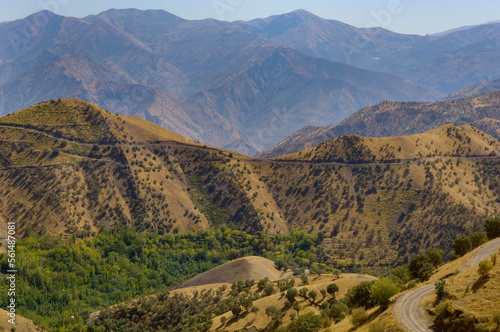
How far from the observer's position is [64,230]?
174m

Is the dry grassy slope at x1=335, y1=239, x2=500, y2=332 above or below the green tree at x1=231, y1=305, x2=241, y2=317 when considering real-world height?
above

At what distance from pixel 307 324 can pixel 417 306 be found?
21844 millimetres

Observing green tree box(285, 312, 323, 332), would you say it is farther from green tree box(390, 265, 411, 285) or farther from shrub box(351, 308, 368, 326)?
green tree box(390, 265, 411, 285)

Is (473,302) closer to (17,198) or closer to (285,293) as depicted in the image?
(285,293)

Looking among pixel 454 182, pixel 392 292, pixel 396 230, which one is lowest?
pixel 396 230

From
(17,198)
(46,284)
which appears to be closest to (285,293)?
(46,284)

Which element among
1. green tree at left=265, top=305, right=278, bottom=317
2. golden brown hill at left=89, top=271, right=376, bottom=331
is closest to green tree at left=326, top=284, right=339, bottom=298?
golden brown hill at left=89, top=271, right=376, bottom=331

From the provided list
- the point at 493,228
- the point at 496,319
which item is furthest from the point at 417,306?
the point at 493,228

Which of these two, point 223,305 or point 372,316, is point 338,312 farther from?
point 223,305

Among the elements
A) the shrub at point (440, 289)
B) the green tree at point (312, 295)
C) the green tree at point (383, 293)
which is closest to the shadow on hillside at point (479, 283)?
the shrub at point (440, 289)

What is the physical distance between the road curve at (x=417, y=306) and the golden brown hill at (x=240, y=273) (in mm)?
73673

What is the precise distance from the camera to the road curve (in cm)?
→ 4794

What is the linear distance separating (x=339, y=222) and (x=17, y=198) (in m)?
143

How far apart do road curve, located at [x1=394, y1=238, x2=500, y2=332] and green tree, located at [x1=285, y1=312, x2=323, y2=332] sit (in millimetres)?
16201
